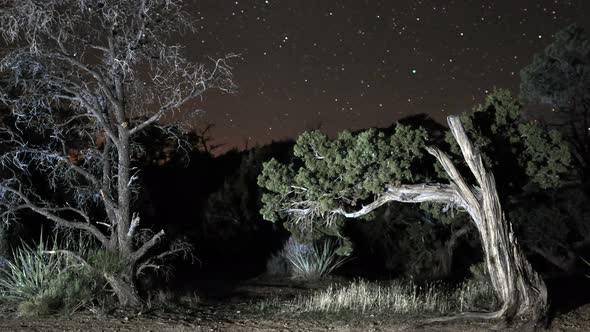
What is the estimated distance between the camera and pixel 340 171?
9.86m

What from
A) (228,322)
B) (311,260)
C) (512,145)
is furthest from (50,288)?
(512,145)

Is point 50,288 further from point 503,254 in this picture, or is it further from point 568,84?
point 568,84

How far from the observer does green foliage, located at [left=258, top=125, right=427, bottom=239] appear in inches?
372

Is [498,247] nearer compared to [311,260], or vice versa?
[498,247]

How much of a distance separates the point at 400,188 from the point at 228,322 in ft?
10.7

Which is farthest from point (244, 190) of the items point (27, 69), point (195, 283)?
point (27, 69)

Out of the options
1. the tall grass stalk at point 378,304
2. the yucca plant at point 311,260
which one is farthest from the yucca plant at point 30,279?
the yucca plant at point 311,260

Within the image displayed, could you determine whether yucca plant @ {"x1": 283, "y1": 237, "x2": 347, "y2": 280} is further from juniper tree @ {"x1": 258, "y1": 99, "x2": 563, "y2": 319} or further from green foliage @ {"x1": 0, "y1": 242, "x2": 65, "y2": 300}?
green foliage @ {"x1": 0, "y1": 242, "x2": 65, "y2": 300}

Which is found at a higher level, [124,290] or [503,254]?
[503,254]

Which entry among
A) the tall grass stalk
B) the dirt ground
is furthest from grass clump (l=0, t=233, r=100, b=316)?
the tall grass stalk

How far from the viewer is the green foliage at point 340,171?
9438 millimetres

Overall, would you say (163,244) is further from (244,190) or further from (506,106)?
(506,106)

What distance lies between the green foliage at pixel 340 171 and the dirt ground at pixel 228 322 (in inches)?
70.8

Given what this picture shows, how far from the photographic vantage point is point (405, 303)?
32.6 ft
